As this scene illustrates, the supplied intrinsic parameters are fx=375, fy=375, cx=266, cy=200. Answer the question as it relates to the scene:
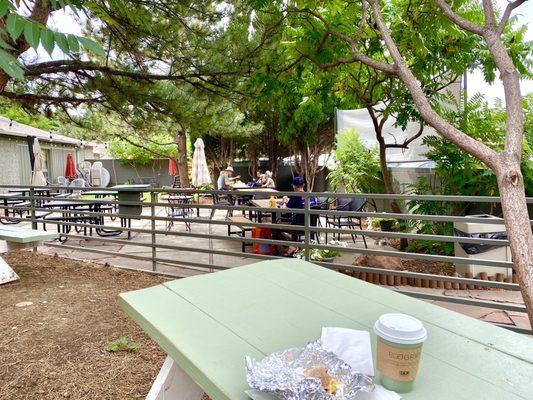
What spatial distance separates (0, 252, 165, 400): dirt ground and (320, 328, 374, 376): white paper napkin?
168 centimetres

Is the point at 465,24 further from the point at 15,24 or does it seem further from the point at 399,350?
the point at 15,24

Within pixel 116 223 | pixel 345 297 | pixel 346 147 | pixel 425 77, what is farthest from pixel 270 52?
pixel 116 223

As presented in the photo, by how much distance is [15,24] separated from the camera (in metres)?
1.39

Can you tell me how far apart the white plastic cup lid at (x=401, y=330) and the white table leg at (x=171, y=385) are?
84cm

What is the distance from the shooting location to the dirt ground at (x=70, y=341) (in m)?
2.30

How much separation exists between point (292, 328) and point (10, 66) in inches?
50.1

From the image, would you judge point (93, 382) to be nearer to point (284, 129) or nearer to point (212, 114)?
point (212, 114)

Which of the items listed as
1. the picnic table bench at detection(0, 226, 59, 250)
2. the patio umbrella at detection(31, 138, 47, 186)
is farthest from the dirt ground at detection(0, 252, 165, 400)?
the patio umbrella at detection(31, 138, 47, 186)

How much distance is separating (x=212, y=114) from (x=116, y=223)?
198 inches

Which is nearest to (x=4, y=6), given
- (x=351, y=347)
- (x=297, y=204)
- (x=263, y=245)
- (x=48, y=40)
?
(x=48, y=40)

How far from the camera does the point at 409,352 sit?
2.89 feet

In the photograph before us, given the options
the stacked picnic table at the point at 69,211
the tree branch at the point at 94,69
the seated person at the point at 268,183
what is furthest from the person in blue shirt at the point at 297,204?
the seated person at the point at 268,183

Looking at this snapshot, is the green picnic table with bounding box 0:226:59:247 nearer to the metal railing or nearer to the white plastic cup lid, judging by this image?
the metal railing

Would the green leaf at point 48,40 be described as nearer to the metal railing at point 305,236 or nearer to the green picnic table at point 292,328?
the green picnic table at point 292,328
